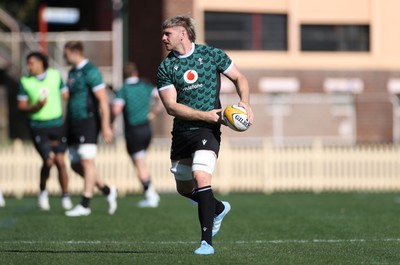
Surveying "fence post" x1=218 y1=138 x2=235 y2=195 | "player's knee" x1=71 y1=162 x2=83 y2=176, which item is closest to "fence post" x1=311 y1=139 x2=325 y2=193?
"fence post" x1=218 y1=138 x2=235 y2=195

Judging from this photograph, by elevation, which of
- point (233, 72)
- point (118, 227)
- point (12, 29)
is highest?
point (12, 29)

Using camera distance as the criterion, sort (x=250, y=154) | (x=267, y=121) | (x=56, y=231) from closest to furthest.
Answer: (x=56, y=231)
(x=250, y=154)
(x=267, y=121)

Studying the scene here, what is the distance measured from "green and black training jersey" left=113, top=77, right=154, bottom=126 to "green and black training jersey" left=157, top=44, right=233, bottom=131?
720 centimetres

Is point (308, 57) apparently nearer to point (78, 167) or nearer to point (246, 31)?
point (246, 31)

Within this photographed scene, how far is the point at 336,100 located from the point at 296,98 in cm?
131

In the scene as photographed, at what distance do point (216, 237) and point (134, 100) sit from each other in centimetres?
577

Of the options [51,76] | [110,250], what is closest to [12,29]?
[51,76]

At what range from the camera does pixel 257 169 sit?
20.9m

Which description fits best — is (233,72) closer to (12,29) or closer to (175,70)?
(175,70)

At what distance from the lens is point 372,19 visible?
31594mm

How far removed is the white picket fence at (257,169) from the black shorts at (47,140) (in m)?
5.32

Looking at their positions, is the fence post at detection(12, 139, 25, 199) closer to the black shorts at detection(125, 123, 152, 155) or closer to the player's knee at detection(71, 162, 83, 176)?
the black shorts at detection(125, 123, 152, 155)

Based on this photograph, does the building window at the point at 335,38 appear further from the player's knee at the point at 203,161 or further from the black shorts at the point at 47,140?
the player's knee at the point at 203,161

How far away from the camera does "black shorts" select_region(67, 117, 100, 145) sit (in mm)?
13727
